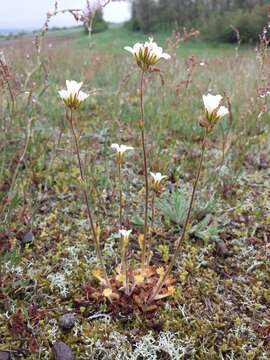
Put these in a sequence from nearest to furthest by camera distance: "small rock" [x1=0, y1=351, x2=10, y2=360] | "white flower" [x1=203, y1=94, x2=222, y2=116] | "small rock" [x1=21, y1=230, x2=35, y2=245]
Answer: "white flower" [x1=203, y1=94, x2=222, y2=116] → "small rock" [x1=0, y1=351, x2=10, y2=360] → "small rock" [x1=21, y1=230, x2=35, y2=245]

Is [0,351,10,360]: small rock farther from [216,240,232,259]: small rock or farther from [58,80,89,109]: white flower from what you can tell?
[216,240,232,259]: small rock

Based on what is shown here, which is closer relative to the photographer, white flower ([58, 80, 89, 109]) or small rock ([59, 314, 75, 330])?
white flower ([58, 80, 89, 109])

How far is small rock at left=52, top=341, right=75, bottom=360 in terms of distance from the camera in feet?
4.82

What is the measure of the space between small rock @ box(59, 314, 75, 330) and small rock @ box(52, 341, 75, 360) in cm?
10

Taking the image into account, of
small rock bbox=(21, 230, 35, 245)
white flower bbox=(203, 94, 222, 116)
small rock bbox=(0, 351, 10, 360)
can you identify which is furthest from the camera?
small rock bbox=(21, 230, 35, 245)

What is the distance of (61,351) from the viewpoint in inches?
58.2

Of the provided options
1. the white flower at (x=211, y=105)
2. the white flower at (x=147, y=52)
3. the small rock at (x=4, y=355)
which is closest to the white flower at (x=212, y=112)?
the white flower at (x=211, y=105)

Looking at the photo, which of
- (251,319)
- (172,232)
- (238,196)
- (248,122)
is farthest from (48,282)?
(248,122)

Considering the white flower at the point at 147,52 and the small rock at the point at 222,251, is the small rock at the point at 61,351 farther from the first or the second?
the white flower at the point at 147,52

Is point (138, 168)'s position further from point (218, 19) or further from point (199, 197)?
point (218, 19)

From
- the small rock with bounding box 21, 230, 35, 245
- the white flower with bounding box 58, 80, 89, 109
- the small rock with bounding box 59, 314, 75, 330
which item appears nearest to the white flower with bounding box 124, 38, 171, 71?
the white flower with bounding box 58, 80, 89, 109

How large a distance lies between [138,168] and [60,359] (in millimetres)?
1733

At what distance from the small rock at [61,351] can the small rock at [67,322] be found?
0.10m

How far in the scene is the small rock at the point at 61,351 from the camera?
4.82ft
